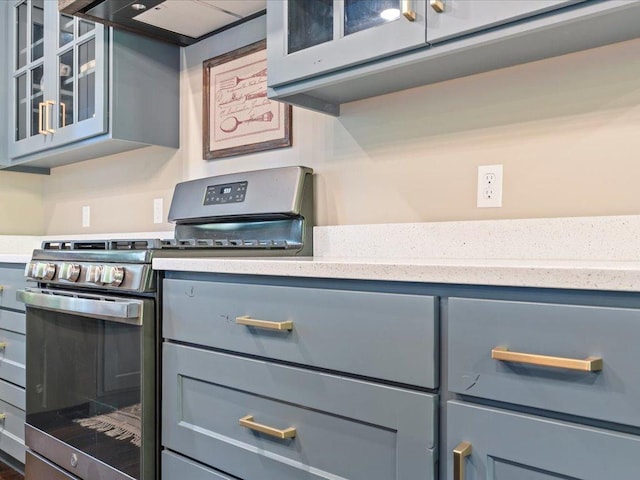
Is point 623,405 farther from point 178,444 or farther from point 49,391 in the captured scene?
point 49,391

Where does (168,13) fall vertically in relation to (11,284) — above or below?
above

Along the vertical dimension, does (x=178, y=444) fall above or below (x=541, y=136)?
below

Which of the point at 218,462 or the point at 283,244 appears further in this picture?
the point at 283,244

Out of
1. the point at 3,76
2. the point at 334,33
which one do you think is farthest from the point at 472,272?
the point at 3,76

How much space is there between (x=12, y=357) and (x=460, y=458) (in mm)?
1768

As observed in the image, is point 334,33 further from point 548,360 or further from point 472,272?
point 548,360

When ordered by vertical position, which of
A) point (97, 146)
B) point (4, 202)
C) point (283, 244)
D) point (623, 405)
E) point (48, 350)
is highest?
point (97, 146)

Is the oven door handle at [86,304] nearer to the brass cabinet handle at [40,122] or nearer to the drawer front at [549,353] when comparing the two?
the drawer front at [549,353]

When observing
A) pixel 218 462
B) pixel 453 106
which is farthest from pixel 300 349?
pixel 453 106

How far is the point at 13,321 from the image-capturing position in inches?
76.9

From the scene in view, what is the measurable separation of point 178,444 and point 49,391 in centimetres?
66

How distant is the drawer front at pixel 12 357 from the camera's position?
191 centimetres

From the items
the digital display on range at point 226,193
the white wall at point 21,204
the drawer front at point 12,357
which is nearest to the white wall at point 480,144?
the digital display on range at point 226,193

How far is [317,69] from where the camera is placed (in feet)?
4.49
